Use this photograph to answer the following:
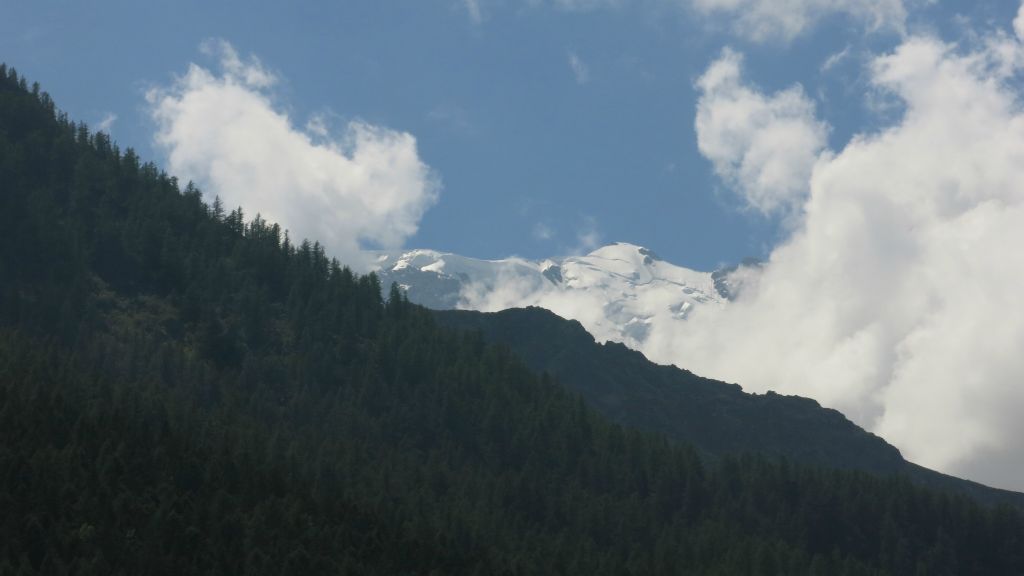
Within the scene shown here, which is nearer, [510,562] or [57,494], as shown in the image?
[57,494]

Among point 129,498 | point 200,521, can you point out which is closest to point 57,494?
point 129,498

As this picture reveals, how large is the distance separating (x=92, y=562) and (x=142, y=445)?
152 ft

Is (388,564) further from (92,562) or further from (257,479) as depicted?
(92,562)

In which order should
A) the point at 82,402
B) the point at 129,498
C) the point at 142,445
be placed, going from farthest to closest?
the point at 82,402, the point at 142,445, the point at 129,498

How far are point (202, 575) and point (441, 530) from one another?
59.6m

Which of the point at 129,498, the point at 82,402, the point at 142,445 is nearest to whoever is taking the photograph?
the point at 129,498

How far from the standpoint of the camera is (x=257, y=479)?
176375 mm

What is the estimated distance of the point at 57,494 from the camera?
471 feet

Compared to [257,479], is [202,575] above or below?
below

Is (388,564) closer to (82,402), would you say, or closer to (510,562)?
(510,562)

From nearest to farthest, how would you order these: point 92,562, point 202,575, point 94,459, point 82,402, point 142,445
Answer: point 92,562
point 202,575
point 94,459
point 142,445
point 82,402

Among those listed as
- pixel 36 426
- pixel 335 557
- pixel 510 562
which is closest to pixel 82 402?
pixel 36 426

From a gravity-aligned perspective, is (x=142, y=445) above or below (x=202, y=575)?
above

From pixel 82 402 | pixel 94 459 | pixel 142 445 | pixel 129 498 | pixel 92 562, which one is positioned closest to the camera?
pixel 92 562
